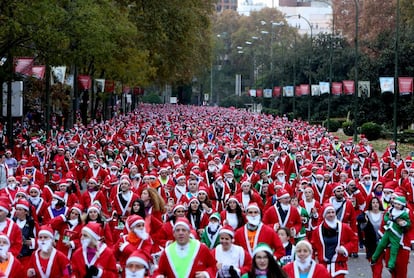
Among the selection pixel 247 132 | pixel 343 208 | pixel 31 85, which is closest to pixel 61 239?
pixel 343 208

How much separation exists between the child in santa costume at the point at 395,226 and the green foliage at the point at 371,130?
3889 centimetres

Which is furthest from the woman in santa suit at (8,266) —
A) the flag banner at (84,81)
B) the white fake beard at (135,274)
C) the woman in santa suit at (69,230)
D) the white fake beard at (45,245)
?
the flag banner at (84,81)

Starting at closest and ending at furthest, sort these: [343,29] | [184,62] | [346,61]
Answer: [184,62] < [346,61] < [343,29]

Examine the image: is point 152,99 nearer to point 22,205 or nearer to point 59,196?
point 59,196

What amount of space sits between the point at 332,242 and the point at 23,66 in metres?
20.4

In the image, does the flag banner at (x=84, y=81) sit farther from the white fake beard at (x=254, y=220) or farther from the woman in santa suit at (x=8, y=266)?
the woman in santa suit at (x=8, y=266)

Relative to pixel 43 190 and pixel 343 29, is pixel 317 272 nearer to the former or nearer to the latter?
pixel 43 190

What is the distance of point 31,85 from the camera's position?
1774 inches

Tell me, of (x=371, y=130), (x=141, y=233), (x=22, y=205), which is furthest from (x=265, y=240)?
(x=371, y=130)

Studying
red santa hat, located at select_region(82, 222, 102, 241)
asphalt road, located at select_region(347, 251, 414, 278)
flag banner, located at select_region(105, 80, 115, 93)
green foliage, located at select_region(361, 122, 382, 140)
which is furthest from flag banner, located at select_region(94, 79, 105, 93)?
red santa hat, located at select_region(82, 222, 102, 241)

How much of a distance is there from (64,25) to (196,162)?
26.3 ft

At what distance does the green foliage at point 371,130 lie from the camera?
50781 mm

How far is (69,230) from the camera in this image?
453 inches

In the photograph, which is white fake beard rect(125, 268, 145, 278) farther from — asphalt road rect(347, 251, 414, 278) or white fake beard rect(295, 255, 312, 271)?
asphalt road rect(347, 251, 414, 278)
